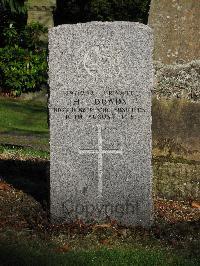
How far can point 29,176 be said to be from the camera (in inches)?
373

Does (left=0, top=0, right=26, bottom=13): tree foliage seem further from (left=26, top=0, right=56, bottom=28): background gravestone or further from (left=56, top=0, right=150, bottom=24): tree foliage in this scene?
(left=56, top=0, right=150, bottom=24): tree foliage

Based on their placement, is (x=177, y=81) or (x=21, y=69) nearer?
(x=177, y=81)

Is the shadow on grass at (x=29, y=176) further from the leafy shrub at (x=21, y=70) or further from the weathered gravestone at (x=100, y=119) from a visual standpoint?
the leafy shrub at (x=21, y=70)

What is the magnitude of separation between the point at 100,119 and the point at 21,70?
18218mm

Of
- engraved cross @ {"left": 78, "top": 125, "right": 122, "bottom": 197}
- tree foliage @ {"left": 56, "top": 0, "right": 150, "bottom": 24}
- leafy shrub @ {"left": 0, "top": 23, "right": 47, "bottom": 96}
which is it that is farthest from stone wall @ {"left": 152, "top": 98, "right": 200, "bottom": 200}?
tree foliage @ {"left": 56, "top": 0, "right": 150, "bottom": 24}

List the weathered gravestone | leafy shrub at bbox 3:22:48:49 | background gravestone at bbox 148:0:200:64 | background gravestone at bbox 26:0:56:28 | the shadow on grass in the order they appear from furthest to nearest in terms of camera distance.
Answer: background gravestone at bbox 26:0:56:28 < leafy shrub at bbox 3:22:48:49 < background gravestone at bbox 148:0:200:64 < the shadow on grass < the weathered gravestone

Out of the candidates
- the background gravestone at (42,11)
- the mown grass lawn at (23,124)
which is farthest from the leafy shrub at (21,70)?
the background gravestone at (42,11)

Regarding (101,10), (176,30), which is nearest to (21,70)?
(101,10)

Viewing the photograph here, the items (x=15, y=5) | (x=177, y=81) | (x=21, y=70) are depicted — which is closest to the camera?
(x=177, y=81)

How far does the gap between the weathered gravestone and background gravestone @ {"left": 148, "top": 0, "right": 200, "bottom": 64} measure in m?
2.01

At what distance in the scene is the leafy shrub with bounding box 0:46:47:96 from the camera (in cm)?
2481

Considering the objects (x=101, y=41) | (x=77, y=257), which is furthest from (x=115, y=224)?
(x=101, y=41)

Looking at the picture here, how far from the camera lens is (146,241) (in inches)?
259

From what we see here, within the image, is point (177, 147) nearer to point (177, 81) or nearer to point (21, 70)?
point (177, 81)
